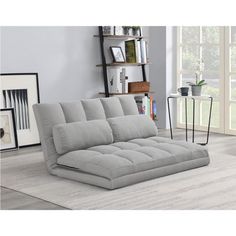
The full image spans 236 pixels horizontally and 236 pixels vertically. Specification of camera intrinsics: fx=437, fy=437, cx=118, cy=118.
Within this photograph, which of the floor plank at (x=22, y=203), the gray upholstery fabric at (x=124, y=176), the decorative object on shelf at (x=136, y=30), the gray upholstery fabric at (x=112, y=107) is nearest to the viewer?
the floor plank at (x=22, y=203)

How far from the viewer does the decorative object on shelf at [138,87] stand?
21.1 ft

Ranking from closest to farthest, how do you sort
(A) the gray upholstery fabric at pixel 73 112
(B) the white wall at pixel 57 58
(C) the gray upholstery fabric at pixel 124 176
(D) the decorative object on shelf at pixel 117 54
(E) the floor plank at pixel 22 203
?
1. (E) the floor plank at pixel 22 203
2. (C) the gray upholstery fabric at pixel 124 176
3. (A) the gray upholstery fabric at pixel 73 112
4. (B) the white wall at pixel 57 58
5. (D) the decorative object on shelf at pixel 117 54

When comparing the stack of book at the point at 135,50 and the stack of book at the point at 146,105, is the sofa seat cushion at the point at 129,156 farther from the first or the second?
the stack of book at the point at 135,50

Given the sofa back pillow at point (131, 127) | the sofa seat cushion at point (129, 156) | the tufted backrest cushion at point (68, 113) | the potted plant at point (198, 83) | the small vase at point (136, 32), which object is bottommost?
the sofa seat cushion at point (129, 156)

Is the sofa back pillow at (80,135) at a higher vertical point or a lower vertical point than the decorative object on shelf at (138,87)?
lower

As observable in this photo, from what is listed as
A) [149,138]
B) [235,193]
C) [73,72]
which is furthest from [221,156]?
[73,72]

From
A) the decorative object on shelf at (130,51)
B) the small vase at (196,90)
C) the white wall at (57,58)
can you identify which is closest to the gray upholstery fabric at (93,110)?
the white wall at (57,58)

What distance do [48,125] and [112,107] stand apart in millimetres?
809

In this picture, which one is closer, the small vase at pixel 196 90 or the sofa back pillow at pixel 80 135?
the sofa back pillow at pixel 80 135

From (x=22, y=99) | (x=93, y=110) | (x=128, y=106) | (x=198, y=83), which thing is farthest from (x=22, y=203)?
(x=198, y=83)

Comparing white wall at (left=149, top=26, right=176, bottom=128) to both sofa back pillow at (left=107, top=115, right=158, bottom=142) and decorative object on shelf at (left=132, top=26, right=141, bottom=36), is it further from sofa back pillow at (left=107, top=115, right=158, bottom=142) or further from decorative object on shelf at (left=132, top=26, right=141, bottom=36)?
sofa back pillow at (left=107, top=115, right=158, bottom=142)

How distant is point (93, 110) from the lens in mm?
4574

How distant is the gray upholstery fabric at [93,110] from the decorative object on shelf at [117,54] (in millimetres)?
1938
